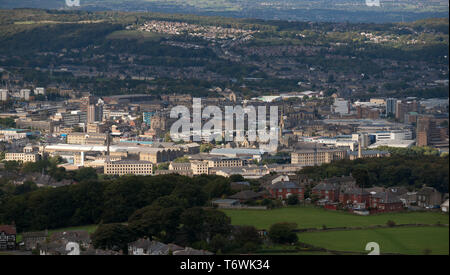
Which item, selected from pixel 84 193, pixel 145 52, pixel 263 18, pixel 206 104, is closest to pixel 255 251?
pixel 84 193

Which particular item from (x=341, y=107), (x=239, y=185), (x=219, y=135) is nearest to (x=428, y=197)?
(x=239, y=185)

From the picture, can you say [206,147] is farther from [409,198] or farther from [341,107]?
[409,198]

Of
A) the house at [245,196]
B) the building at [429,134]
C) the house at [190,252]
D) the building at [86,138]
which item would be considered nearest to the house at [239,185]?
the house at [245,196]

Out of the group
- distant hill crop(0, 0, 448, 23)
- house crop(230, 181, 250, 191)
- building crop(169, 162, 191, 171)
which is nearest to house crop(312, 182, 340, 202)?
house crop(230, 181, 250, 191)

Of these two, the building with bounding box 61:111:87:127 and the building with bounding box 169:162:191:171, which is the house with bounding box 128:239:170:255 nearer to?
the building with bounding box 169:162:191:171
